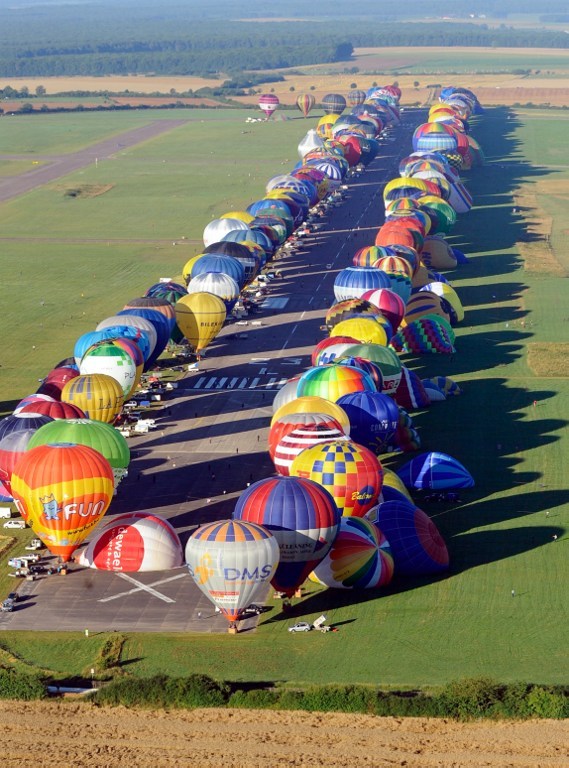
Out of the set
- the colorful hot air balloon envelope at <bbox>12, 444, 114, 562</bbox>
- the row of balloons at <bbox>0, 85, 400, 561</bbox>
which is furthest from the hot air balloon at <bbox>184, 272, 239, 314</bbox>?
the colorful hot air balloon envelope at <bbox>12, 444, 114, 562</bbox>

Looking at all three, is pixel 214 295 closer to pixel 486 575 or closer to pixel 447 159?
pixel 486 575

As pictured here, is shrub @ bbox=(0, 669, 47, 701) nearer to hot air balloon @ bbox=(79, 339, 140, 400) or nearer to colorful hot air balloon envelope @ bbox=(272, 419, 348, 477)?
colorful hot air balloon envelope @ bbox=(272, 419, 348, 477)

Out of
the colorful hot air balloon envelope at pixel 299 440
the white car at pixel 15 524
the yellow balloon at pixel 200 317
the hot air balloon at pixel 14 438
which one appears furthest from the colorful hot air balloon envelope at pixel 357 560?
the yellow balloon at pixel 200 317

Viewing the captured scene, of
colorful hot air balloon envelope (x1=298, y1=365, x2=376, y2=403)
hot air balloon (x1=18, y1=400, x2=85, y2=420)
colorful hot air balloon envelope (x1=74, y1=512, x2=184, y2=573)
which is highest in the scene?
hot air balloon (x1=18, y1=400, x2=85, y2=420)

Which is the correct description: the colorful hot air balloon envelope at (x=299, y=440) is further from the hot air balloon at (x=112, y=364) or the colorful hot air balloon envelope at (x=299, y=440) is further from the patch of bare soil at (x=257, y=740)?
the patch of bare soil at (x=257, y=740)

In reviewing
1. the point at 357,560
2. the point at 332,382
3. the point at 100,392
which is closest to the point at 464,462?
the point at 332,382

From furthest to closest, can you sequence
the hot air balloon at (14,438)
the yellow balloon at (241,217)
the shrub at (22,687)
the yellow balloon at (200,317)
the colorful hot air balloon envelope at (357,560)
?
1. the yellow balloon at (241,217)
2. the yellow balloon at (200,317)
3. the hot air balloon at (14,438)
4. the colorful hot air balloon envelope at (357,560)
5. the shrub at (22,687)

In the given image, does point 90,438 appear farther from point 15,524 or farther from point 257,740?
point 257,740
